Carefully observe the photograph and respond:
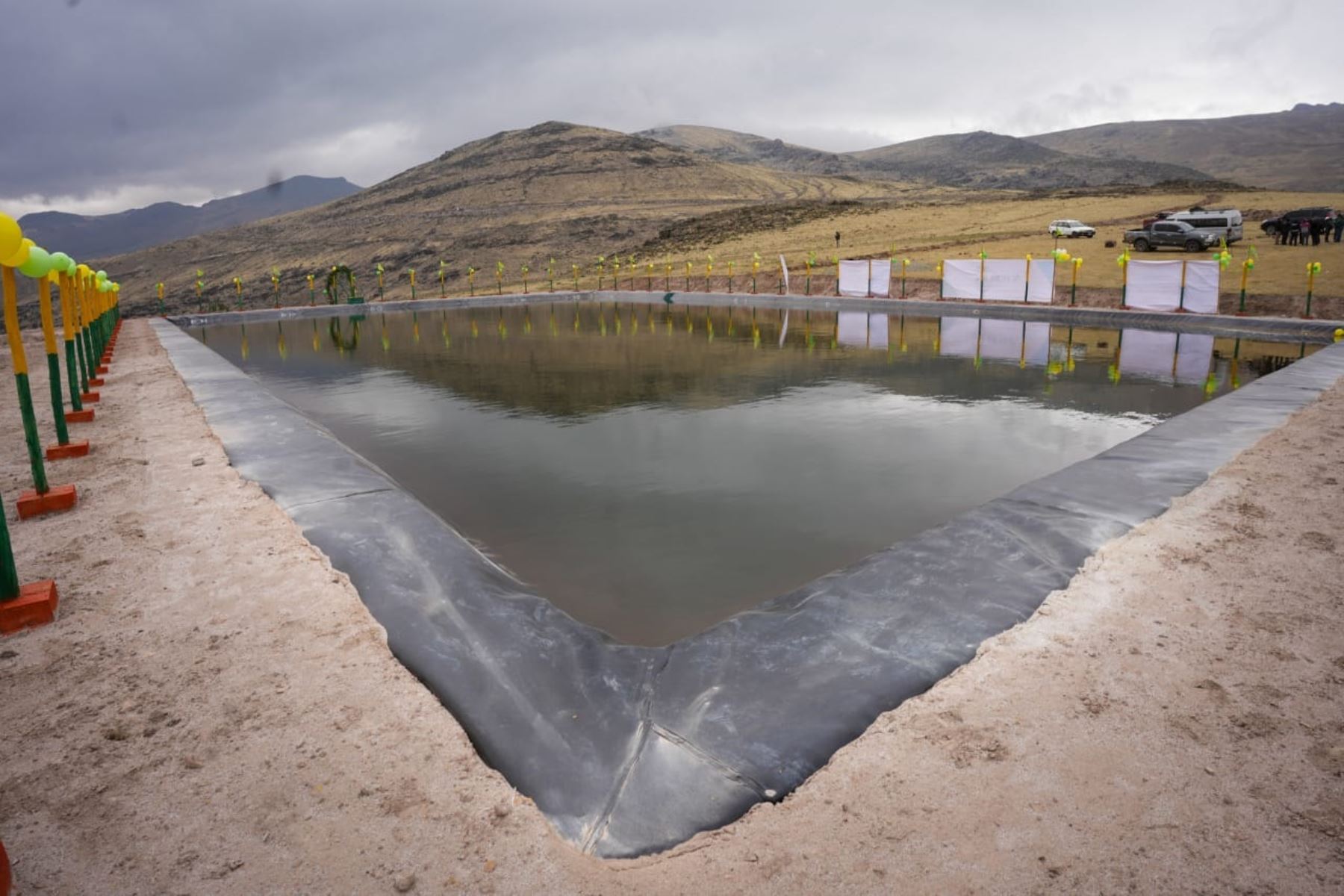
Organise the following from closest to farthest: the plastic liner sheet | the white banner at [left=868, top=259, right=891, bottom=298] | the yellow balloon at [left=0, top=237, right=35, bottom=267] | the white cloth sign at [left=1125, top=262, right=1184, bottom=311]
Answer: the plastic liner sheet, the yellow balloon at [left=0, top=237, right=35, bottom=267], the white cloth sign at [left=1125, top=262, right=1184, bottom=311], the white banner at [left=868, top=259, right=891, bottom=298]

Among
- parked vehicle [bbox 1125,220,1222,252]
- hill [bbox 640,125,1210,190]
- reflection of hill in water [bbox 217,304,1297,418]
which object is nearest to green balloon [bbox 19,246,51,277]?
Result: reflection of hill in water [bbox 217,304,1297,418]

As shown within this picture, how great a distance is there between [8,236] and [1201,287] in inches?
794

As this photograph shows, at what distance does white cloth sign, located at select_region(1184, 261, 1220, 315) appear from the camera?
16828 mm

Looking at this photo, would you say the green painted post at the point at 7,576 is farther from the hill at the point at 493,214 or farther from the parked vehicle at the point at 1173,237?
the hill at the point at 493,214

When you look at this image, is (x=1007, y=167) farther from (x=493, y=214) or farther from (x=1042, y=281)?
(x=1042, y=281)

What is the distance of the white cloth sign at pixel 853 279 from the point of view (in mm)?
24844

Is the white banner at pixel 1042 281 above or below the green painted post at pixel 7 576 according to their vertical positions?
above

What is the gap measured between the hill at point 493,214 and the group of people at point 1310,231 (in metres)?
34.0

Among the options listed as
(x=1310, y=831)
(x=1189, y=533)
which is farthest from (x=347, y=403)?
(x=1310, y=831)

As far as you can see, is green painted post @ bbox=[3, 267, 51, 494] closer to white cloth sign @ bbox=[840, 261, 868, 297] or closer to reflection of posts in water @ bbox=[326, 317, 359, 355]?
reflection of posts in water @ bbox=[326, 317, 359, 355]

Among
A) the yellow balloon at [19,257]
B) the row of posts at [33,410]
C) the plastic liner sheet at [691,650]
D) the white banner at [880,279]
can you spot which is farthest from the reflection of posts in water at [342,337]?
the white banner at [880,279]

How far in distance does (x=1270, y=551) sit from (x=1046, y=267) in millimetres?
18223

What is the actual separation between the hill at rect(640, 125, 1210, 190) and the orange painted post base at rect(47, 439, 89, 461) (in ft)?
336

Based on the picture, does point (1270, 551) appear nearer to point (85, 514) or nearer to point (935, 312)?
point (85, 514)
